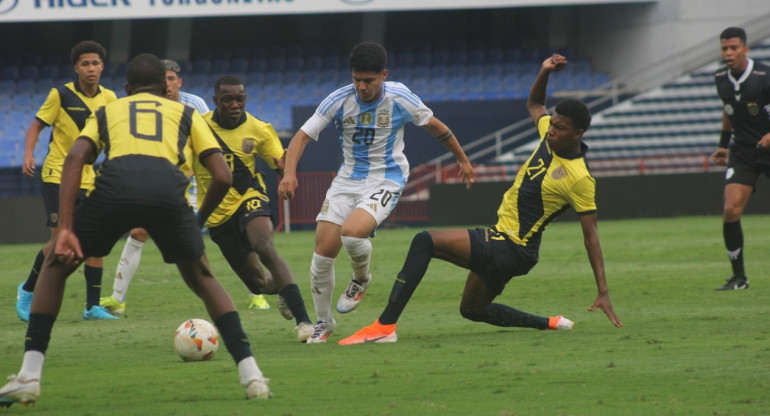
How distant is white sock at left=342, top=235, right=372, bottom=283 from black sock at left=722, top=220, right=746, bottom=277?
4.22m

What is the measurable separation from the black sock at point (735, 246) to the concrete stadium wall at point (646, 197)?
44.3 feet

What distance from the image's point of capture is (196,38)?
31.9 metres

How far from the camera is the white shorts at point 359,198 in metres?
7.40

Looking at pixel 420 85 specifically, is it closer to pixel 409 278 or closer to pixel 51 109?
pixel 51 109

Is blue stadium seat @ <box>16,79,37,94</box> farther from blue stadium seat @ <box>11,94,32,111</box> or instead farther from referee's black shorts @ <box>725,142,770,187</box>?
referee's black shorts @ <box>725,142,770,187</box>

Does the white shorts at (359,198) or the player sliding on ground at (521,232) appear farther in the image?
the white shorts at (359,198)

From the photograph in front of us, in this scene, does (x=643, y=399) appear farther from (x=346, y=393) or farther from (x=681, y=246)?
(x=681, y=246)

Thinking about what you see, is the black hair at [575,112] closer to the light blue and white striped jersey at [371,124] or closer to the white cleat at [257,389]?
the light blue and white striped jersey at [371,124]

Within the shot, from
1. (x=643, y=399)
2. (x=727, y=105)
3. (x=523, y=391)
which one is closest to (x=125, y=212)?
(x=523, y=391)

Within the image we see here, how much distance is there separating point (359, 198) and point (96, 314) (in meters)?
2.78

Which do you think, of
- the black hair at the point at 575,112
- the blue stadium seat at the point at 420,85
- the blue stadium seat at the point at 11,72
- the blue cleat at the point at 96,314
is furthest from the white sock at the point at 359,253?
the blue stadium seat at the point at 11,72

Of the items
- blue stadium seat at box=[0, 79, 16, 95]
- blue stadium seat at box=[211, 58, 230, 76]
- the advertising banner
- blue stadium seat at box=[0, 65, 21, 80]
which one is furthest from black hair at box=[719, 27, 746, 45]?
blue stadium seat at box=[0, 65, 21, 80]

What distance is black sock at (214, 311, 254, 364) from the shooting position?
15.9 feet

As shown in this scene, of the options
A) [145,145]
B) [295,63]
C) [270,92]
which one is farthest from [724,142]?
[295,63]
